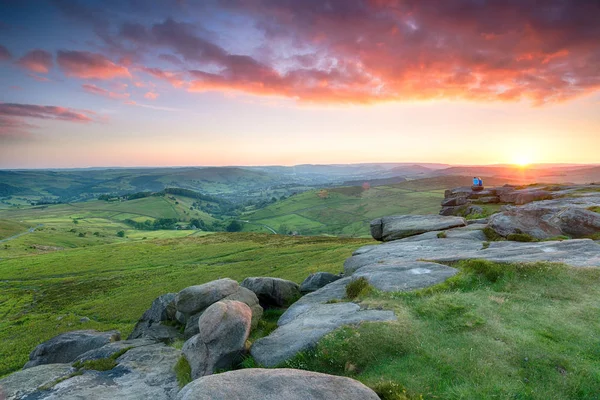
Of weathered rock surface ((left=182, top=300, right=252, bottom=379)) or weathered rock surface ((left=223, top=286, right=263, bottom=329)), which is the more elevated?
weathered rock surface ((left=182, top=300, right=252, bottom=379))

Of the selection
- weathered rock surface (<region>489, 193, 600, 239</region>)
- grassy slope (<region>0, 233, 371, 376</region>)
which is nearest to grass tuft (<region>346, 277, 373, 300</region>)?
weathered rock surface (<region>489, 193, 600, 239</region>)

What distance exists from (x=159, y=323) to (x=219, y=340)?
1755 cm

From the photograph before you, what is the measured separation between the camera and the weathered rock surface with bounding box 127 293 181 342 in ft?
90.2

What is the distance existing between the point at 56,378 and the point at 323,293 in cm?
1829

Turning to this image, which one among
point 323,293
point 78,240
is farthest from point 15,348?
point 78,240

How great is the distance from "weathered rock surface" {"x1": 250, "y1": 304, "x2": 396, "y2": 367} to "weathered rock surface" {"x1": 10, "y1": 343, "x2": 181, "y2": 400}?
5.44 metres

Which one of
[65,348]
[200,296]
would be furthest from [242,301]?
[65,348]

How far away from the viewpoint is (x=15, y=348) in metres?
Answer: 42.5

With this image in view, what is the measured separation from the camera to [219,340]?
16891mm

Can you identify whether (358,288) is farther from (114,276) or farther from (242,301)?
(114,276)

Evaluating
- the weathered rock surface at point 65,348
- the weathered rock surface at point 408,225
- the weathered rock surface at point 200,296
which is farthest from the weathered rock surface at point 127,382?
the weathered rock surface at point 408,225

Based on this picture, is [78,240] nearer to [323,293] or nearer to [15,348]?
[15,348]

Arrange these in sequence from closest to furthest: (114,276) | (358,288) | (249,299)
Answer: (358,288)
(249,299)
(114,276)

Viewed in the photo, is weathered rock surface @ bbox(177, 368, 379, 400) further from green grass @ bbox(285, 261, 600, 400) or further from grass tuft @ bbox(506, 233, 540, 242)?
grass tuft @ bbox(506, 233, 540, 242)
